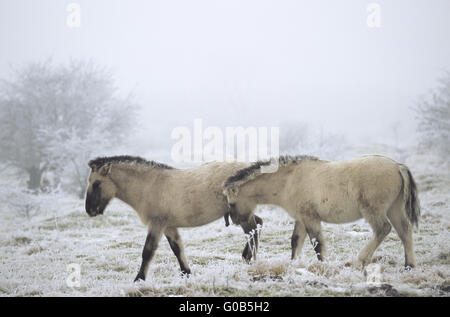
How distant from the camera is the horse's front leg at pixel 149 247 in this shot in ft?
22.4

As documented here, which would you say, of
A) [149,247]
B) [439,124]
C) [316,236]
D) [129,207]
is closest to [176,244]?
[149,247]

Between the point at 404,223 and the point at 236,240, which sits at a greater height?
the point at 404,223

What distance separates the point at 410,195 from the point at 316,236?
1.57 meters

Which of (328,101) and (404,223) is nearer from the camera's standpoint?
(404,223)

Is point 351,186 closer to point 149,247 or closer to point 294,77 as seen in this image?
point 149,247

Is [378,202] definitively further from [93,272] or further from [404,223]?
[93,272]

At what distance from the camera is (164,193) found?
7.41 metres

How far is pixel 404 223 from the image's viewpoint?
7.06 m

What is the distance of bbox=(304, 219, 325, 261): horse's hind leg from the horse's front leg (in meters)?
2.36

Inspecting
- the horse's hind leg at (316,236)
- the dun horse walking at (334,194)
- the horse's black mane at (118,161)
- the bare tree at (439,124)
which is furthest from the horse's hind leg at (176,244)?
the bare tree at (439,124)

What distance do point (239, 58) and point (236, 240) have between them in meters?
64.3

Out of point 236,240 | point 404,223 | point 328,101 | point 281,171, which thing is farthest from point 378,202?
point 328,101

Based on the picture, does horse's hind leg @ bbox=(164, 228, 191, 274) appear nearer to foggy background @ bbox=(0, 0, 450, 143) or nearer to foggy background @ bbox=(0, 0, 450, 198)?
foggy background @ bbox=(0, 0, 450, 198)
